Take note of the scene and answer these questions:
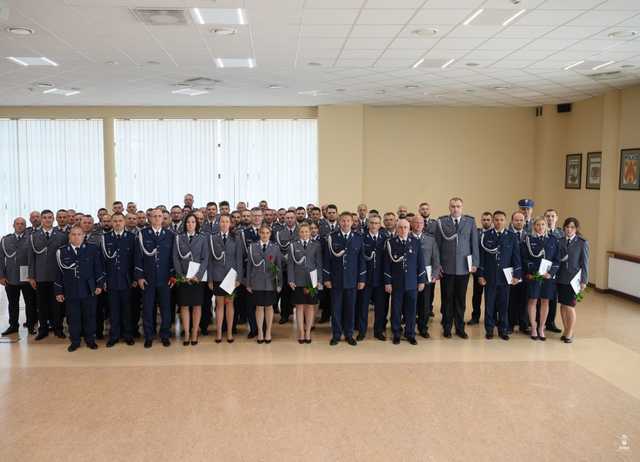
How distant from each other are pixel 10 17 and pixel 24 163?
853 cm

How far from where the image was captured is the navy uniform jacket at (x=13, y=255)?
727cm

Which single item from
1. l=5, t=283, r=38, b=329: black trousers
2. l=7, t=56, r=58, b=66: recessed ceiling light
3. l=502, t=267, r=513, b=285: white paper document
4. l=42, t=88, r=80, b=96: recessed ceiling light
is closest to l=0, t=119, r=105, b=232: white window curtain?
l=42, t=88, r=80, b=96: recessed ceiling light

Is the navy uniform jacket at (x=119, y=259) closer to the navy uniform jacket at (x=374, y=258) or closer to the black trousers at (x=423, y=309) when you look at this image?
the navy uniform jacket at (x=374, y=258)

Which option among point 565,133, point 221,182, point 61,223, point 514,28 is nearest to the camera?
point 514,28

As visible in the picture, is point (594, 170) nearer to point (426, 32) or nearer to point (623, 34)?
point (623, 34)

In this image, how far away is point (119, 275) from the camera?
675cm

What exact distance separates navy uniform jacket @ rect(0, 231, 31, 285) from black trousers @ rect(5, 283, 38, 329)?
13cm

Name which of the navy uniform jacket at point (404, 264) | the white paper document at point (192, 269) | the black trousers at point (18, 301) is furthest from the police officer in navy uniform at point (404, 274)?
the black trousers at point (18, 301)

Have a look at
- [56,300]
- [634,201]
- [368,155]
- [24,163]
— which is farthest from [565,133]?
[24,163]

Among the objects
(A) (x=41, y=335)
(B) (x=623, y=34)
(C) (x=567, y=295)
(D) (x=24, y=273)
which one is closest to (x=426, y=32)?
(B) (x=623, y=34)

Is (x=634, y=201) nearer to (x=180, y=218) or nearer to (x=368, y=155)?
(x=368, y=155)

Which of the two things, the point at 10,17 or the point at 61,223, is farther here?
the point at 61,223

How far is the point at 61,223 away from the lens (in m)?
8.19

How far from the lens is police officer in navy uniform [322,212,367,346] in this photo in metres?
6.86
